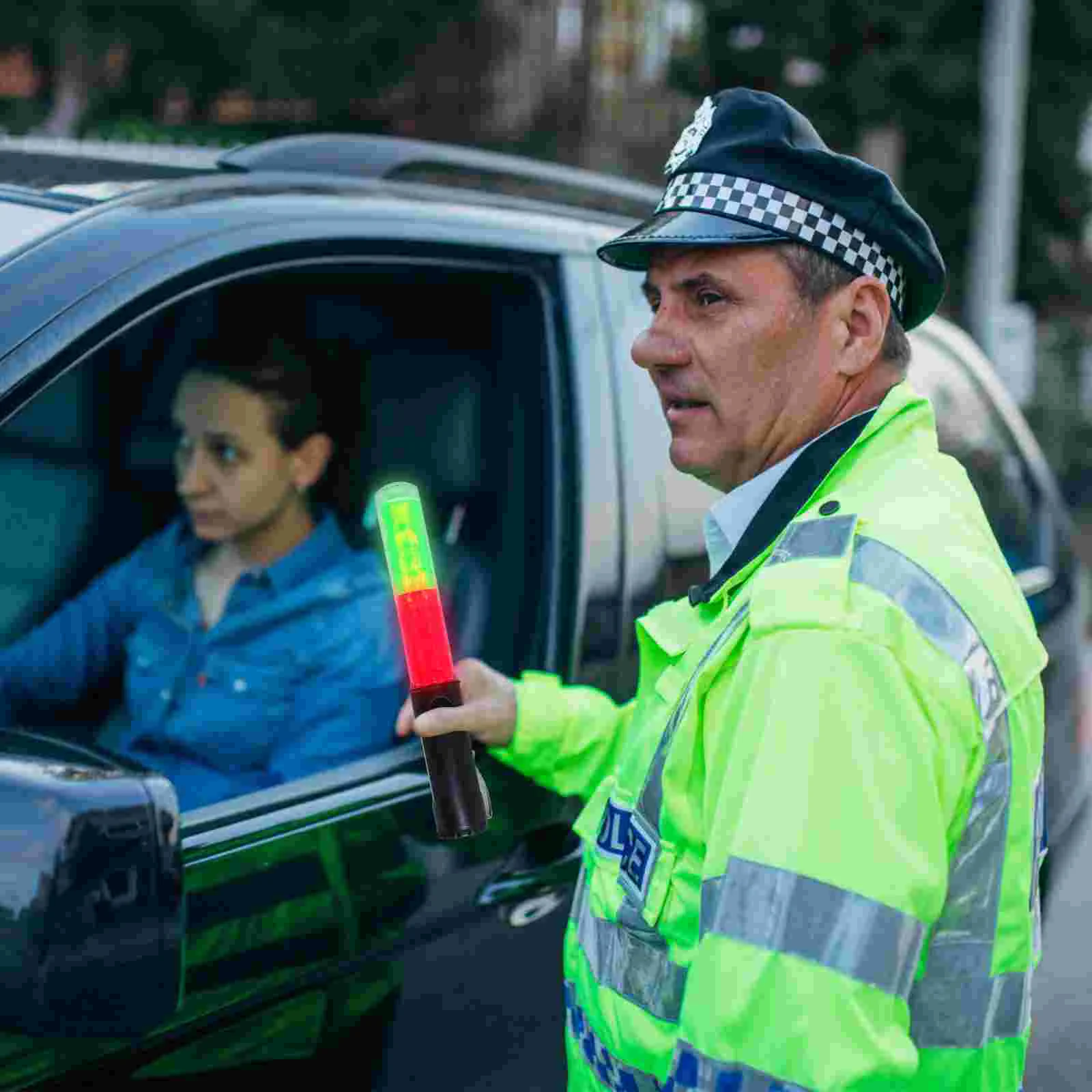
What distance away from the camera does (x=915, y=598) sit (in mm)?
1209

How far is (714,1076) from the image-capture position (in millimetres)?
1144

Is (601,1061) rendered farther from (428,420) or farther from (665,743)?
(428,420)

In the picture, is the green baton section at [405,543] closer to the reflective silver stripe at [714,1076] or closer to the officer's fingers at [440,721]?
the officer's fingers at [440,721]

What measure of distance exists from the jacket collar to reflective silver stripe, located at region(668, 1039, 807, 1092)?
1.45ft

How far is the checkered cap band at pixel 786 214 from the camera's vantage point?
138 centimetres

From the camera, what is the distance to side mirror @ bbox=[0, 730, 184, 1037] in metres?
1.24

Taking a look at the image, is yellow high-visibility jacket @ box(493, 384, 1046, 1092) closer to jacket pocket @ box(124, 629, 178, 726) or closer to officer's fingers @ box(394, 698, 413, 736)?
officer's fingers @ box(394, 698, 413, 736)

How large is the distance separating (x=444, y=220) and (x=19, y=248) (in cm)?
68

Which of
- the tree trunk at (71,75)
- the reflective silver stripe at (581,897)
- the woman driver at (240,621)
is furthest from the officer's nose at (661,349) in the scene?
the tree trunk at (71,75)

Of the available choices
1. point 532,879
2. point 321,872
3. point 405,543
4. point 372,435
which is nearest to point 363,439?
point 372,435

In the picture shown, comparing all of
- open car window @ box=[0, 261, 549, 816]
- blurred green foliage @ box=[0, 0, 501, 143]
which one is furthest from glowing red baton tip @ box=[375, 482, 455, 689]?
blurred green foliage @ box=[0, 0, 501, 143]

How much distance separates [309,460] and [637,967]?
4.63ft

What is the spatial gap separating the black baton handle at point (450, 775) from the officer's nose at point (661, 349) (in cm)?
37

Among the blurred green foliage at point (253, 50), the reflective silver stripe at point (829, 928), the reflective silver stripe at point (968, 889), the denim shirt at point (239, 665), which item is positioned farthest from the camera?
the blurred green foliage at point (253, 50)
